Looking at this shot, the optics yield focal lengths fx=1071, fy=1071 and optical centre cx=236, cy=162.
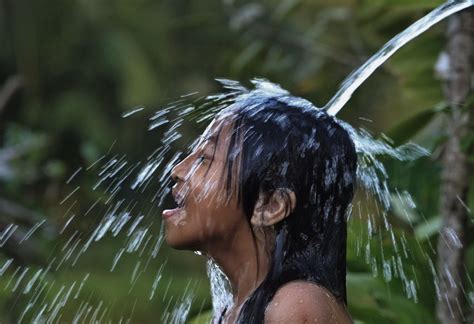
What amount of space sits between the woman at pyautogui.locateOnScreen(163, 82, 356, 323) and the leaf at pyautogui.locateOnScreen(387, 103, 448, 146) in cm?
158

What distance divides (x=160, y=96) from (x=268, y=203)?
851cm

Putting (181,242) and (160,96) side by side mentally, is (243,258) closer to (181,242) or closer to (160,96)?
(181,242)

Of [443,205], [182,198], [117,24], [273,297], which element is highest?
[182,198]

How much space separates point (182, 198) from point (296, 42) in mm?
4692

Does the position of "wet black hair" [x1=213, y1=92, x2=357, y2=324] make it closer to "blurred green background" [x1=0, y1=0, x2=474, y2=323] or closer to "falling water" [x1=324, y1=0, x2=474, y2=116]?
"falling water" [x1=324, y1=0, x2=474, y2=116]

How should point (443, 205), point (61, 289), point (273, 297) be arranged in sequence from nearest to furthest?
point (273, 297)
point (443, 205)
point (61, 289)

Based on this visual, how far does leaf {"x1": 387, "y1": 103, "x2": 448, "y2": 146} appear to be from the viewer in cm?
411

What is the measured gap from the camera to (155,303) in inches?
298

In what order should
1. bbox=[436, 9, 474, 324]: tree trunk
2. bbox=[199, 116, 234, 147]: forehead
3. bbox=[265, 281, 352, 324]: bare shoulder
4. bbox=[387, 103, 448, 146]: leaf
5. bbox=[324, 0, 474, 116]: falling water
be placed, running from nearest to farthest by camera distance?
1. bbox=[265, 281, 352, 324]: bare shoulder
2. bbox=[199, 116, 234, 147]: forehead
3. bbox=[324, 0, 474, 116]: falling water
4. bbox=[436, 9, 474, 324]: tree trunk
5. bbox=[387, 103, 448, 146]: leaf

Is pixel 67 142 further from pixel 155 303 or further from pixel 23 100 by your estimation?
pixel 155 303

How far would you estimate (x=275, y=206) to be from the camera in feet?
8.14

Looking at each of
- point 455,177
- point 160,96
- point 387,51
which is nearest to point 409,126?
point 455,177

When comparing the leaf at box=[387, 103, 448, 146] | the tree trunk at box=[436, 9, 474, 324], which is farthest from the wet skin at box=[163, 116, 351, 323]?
the leaf at box=[387, 103, 448, 146]

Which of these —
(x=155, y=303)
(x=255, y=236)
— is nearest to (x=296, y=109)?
(x=255, y=236)
